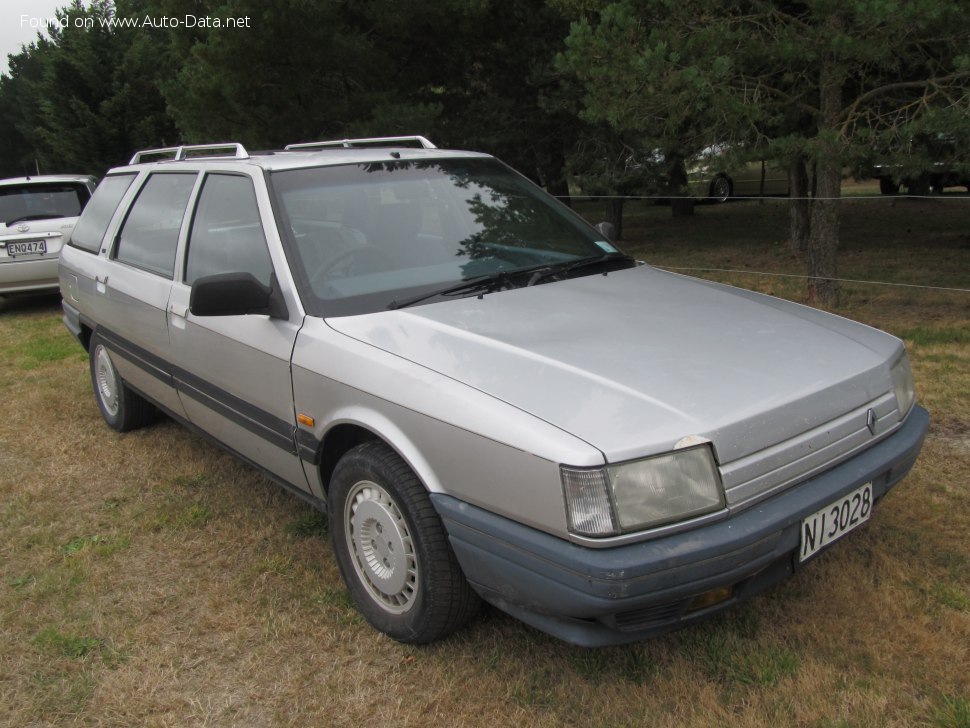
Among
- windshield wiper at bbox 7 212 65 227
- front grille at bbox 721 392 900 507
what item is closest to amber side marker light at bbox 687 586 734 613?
front grille at bbox 721 392 900 507

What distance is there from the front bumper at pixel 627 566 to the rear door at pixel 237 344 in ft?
3.25

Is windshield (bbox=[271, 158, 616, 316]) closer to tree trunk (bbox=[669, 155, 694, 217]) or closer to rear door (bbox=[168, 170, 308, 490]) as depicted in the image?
rear door (bbox=[168, 170, 308, 490])

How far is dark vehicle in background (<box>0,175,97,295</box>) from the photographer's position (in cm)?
891

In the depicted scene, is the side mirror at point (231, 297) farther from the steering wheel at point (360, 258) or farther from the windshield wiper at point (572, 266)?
the windshield wiper at point (572, 266)

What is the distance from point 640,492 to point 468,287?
4.17 feet

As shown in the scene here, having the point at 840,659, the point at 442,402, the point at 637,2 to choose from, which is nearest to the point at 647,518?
the point at 442,402

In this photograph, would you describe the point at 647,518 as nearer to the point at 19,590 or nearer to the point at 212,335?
the point at 212,335

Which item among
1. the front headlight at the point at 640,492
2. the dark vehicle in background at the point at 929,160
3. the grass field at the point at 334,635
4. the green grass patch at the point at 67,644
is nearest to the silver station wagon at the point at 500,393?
the front headlight at the point at 640,492

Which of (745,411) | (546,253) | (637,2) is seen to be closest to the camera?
(745,411)

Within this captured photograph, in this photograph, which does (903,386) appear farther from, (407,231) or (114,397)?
(114,397)

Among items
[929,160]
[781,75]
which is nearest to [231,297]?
[929,160]

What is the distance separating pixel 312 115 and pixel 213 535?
844 cm

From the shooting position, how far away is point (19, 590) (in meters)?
3.34

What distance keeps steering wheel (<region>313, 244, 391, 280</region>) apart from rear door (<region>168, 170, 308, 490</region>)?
162 mm
